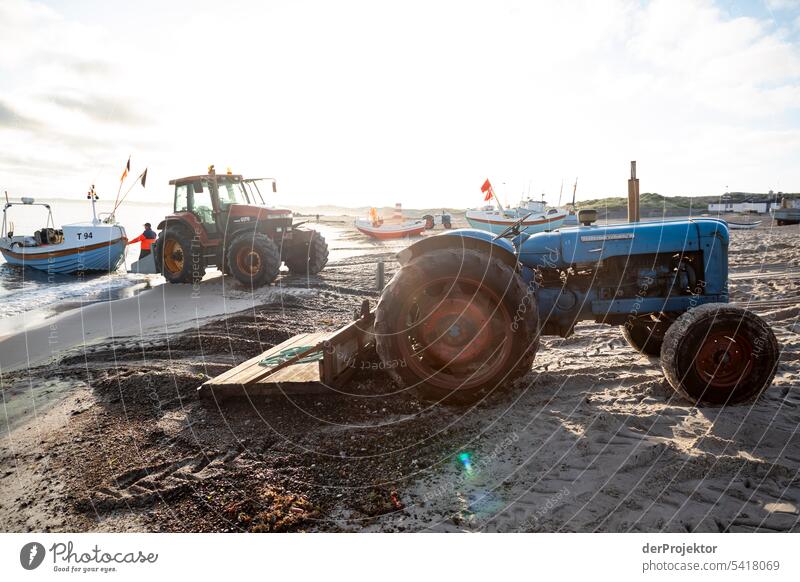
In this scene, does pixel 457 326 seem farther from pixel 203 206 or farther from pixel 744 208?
pixel 744 208

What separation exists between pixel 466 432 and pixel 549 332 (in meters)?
1.32

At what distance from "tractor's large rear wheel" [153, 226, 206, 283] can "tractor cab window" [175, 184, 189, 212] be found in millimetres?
566

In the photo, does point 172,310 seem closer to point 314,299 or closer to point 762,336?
point 314,299

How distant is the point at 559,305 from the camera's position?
4023mm

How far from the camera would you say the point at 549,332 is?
4086 millimetres

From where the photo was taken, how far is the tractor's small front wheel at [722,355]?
130 inches

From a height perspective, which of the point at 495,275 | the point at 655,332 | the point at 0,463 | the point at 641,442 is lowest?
the point at 0,463

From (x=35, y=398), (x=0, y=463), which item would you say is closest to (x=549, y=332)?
(x=0, y=463)

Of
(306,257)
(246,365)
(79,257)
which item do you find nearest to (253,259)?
(306,257)

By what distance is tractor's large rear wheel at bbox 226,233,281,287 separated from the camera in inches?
387

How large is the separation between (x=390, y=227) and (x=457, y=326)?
74.2 ft
